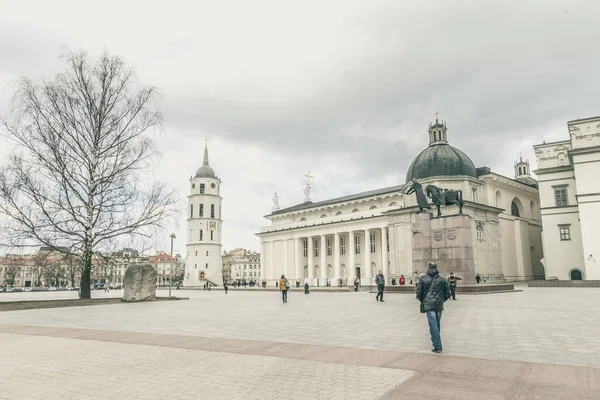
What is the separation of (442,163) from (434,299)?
59095mm

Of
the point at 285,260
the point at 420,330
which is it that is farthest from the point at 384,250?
the point at 420,330

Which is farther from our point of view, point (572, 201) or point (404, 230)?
point (404, 230)

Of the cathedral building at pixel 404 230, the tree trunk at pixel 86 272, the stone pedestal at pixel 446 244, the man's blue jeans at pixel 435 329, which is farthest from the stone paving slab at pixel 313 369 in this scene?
the cathedral building at pixel 404 230

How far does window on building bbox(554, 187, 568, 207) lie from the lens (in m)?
56.2

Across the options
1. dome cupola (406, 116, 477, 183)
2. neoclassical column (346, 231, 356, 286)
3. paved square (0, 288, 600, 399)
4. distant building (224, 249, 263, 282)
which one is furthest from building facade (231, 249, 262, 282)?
paved square (0, 288, 600, 399)

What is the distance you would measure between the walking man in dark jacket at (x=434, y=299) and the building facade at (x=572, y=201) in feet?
164

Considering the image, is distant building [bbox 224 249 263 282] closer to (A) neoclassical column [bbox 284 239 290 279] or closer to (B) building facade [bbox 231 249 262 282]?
(B) building facade [bbox 231 249 262 282]

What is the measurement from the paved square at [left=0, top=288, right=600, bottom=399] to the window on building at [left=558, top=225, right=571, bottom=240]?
48561 mm

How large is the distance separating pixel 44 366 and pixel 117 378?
1.97m

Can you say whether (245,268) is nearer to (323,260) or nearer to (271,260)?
(271,260)

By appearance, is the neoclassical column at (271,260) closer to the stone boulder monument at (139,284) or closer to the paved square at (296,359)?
the stone boulder monument at (139,284)

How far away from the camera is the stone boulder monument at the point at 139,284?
2766 centimetres

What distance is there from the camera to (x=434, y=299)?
344 inches

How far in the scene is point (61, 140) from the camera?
27062 mm
